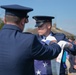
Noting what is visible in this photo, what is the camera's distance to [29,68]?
160 inches


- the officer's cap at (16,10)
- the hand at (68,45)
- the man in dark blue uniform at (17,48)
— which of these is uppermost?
the officer's cap at (16,10)

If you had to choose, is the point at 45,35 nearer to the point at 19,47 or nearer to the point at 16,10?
the point at 16,10

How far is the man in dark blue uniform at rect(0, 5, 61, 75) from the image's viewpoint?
3977 millimetres

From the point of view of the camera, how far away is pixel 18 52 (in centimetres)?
396

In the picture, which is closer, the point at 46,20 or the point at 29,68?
the point at 29,68

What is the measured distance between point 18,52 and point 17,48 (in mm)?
49

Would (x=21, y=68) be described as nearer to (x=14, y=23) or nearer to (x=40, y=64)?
(x=14, y=23)

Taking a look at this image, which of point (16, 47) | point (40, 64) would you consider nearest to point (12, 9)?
point (16, 47)

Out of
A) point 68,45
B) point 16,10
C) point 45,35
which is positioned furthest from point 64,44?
point 16,10

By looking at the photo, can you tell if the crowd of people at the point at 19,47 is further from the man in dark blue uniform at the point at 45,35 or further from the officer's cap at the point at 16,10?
the man in dark blue uniform at the point at 45,35

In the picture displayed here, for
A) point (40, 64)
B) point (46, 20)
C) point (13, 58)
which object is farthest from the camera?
point (46, 20)

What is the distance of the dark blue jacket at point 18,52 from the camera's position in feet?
13.0

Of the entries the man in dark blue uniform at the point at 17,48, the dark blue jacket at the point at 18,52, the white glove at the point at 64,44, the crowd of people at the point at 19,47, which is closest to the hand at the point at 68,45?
the white glove at the point at 64,44

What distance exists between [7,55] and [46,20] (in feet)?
6.52
